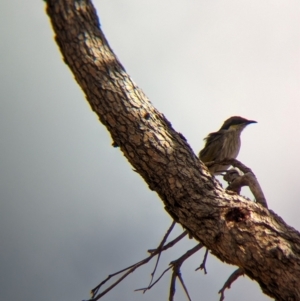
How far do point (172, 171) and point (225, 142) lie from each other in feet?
18.1

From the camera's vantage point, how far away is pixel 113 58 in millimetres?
3730

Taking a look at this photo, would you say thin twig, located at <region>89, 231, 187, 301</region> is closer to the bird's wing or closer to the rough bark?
A: the rough bark

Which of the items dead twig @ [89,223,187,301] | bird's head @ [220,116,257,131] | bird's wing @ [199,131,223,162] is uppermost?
bird's head @ [220,116,257,131]

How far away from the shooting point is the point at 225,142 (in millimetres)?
9266

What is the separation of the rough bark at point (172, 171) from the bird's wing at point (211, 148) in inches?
202

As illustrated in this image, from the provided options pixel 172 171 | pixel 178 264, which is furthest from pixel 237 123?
pixel 172 171

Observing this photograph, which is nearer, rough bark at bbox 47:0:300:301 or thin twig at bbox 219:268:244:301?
rough bark at bbox 47:0:300:301

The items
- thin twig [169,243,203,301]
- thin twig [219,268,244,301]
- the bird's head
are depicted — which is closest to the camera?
thin twig [219,268,244,301]

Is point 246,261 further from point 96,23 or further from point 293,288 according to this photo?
point 96,23

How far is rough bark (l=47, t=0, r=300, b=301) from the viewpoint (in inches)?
143

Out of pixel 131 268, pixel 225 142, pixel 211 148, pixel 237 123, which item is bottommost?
pixel 131 268

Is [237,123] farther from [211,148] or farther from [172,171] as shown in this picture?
[172,171]

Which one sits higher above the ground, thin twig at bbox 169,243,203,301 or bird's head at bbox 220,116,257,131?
bird's head at bbox 220,116,257,131

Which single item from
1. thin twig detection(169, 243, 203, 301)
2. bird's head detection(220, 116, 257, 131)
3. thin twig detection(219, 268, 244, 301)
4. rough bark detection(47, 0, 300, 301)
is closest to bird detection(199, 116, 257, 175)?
bird's head detection(220, 116, 257, 131)
